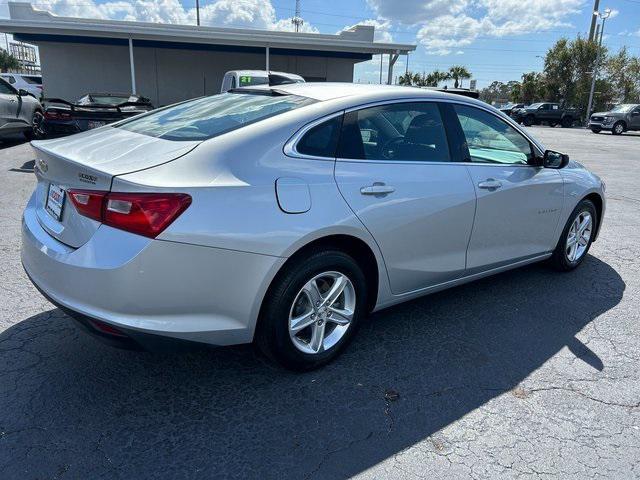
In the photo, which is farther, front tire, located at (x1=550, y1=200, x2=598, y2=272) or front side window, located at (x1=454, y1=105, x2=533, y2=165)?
front tire, located at (x1=550, y1=200, x2=598, y2=272)

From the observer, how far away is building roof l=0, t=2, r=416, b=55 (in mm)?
17734

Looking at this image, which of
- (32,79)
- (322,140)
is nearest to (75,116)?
(322,140)

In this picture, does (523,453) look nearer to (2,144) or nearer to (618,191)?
(618,191)

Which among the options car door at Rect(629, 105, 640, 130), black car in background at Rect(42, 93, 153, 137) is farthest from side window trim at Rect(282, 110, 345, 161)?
car door at Rect(629, 105, 640, 130)

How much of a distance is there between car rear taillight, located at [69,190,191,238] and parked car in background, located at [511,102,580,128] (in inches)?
1565

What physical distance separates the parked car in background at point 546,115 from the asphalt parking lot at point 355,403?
123ft

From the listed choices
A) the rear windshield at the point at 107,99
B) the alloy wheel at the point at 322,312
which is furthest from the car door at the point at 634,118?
the alloy wheel at the point at 322,312

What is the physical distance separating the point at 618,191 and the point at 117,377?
952 centimetres

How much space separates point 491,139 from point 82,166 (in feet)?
9.77

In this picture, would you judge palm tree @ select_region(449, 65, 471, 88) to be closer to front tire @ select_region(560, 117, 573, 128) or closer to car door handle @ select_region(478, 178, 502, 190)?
front tire @ select_region(560, 117, 573, 128)

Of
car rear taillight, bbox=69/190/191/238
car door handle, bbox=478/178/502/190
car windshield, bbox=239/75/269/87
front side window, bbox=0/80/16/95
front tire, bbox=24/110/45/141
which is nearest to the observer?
car rear taillight, bbox=69/190/191/238

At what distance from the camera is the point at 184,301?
2373 millimetres

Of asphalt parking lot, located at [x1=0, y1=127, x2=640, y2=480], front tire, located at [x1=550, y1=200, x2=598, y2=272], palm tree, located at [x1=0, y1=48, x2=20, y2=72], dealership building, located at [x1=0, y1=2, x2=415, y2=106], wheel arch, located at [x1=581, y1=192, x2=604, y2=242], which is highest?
palm tree, located at [x1=0, y1=48, x2=20, y2=72]

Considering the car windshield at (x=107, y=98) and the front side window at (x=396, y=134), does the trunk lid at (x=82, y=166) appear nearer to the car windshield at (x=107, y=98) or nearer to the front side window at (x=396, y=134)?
the front side window at (x=396, y=134)
